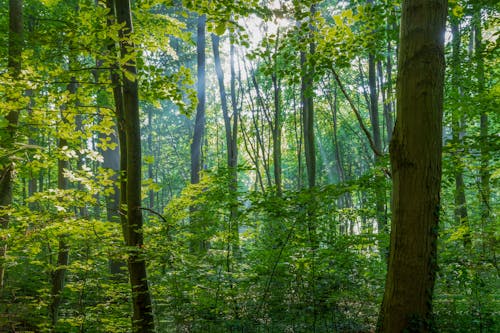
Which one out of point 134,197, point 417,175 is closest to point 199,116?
point 134,197

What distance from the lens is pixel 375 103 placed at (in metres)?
12.2

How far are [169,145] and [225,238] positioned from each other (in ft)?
93.8

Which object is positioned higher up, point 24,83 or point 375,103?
point 375,103

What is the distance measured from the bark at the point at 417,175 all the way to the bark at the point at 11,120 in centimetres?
385

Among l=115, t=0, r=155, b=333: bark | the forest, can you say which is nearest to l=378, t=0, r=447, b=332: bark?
the forest

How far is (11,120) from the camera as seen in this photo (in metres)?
5.43

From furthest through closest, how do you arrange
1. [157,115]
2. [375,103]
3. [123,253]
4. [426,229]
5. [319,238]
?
[157,115], [375,103], [319,238], [123,253], [426,229]

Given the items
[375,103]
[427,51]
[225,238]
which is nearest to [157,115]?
[375,103]

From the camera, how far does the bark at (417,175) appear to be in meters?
2.94

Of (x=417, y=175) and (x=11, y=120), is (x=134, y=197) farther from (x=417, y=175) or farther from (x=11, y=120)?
(x=417, y=175)

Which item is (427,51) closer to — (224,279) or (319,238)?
(319,238)

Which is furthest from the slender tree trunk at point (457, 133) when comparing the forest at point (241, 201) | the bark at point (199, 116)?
the bark at point (199, 116)

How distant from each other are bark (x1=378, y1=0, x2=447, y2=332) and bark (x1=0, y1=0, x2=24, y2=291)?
3.85 m

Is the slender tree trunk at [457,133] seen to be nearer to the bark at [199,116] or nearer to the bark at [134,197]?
the bark at [134,197]
